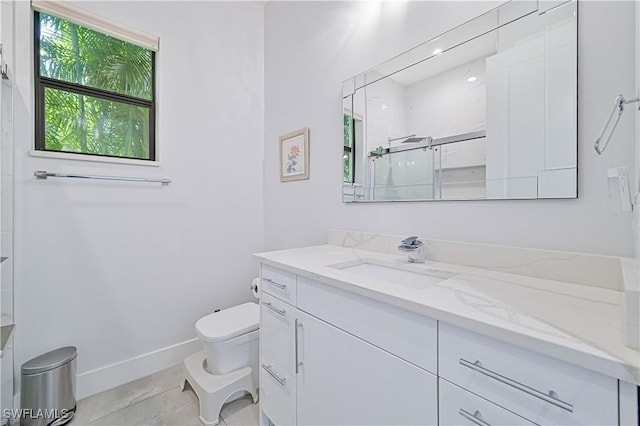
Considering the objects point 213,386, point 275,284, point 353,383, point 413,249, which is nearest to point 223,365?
point 213,386

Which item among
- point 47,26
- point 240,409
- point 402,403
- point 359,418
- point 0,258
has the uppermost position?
point 47,26

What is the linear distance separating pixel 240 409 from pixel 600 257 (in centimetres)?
186

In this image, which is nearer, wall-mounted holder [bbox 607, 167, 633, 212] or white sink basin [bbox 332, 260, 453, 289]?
wall-mounted holder [bbox 607, 167, 633, 212]

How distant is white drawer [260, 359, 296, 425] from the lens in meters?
1.18

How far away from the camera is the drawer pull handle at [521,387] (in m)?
0.50

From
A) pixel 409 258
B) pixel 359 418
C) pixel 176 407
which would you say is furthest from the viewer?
pixel 176 407

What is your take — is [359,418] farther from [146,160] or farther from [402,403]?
[146,160]

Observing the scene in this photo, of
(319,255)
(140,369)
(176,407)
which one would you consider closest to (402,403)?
(319,255)

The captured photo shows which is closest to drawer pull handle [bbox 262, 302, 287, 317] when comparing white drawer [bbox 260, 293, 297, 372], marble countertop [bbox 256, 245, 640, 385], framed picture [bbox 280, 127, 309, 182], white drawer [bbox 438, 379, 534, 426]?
Answer: white drawer [bbox 260, 293, 297, 372]

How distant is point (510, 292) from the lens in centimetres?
79

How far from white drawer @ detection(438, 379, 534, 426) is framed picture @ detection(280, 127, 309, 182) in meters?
1.54

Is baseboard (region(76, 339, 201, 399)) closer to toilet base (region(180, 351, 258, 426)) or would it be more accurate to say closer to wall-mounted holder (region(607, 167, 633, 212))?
toilet base (region(180, 351, 258, 426))

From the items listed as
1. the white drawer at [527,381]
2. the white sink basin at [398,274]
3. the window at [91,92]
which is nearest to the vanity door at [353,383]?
the white drawer at [527,381]

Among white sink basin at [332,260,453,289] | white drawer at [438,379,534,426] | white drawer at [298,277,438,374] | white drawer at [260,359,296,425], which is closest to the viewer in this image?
white drawer at [438,379,534,426]
